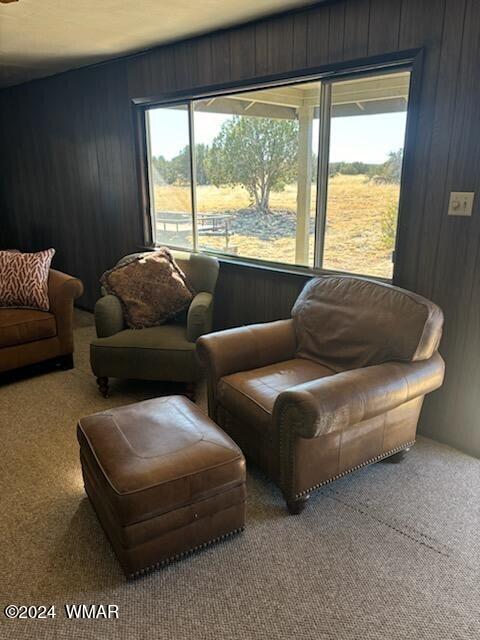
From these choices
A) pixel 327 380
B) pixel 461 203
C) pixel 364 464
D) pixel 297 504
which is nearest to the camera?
pixel 327 380

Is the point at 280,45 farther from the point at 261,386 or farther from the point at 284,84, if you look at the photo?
the point at 261,386

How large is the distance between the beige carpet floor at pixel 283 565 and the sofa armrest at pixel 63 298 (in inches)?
45.2

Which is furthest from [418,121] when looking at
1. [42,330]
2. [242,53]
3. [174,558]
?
[42,330]

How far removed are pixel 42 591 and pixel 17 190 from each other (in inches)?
193

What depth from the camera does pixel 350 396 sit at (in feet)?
6.01

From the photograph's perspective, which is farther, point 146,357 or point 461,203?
point 146,357

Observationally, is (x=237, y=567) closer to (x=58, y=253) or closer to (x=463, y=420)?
(x=463, y=420)

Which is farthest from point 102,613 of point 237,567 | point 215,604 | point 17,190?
point 17,190

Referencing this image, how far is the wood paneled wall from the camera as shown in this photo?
220 centimetres

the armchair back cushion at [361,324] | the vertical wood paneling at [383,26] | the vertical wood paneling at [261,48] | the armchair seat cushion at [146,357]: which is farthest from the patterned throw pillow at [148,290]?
the vertical wood paneling at [383,26]

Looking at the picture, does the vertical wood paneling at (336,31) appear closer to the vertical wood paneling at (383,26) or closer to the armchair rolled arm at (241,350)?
the vertical wood paneling at (383,26)

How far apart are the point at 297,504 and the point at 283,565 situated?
286 mm

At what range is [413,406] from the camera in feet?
7.35

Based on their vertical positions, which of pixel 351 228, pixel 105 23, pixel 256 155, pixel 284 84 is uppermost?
pixel 105 23
